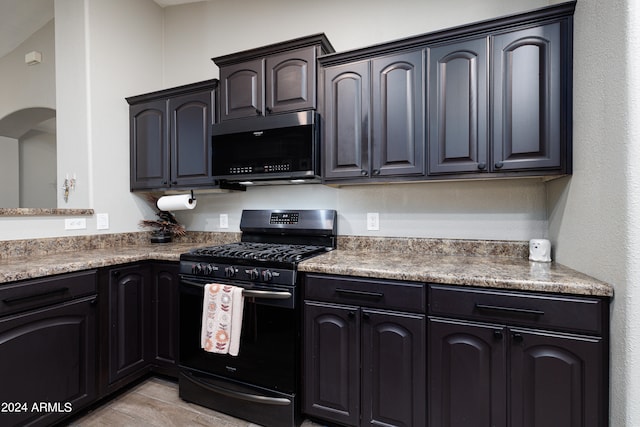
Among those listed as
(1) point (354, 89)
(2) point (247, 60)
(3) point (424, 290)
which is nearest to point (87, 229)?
(2) point (247, 60)

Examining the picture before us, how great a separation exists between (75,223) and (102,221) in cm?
20

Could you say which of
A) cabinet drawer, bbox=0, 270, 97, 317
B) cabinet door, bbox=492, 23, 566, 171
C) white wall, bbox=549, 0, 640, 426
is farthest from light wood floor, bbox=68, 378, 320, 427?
cabinet door, bbox=492, 23, 566, 171

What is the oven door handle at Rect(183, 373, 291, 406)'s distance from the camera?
162cm

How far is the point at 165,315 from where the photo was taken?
2072 millimetres

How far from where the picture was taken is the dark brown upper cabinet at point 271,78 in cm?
196

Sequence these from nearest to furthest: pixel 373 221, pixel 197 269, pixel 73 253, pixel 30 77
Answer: pixel 197 269, pixel 73 253, pixel 373 221, pixel 30 77

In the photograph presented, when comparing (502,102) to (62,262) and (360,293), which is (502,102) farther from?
(62,262)

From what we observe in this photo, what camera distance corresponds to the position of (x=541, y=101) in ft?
4.89

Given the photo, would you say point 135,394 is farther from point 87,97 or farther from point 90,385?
point 87,97

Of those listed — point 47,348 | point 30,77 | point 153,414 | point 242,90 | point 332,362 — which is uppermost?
point 30,77

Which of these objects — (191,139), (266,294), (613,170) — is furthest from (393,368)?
(191,139)

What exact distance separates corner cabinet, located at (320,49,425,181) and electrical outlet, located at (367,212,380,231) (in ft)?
1.35

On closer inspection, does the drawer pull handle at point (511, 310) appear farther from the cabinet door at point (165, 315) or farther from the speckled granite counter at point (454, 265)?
the cabinet door at point (165, 315)

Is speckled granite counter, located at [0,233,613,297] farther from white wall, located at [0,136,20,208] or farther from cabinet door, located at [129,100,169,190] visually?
white wall, located at [0,136,20,208]
